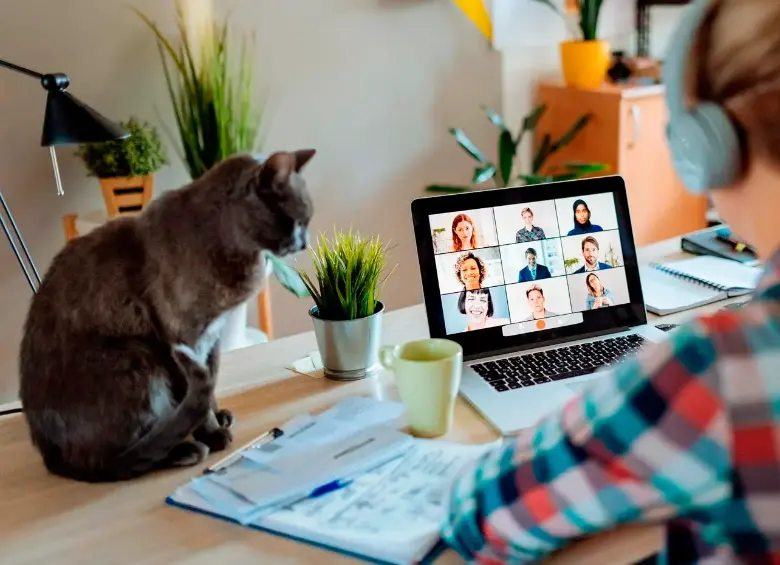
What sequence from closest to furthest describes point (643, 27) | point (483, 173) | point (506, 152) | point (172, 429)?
1. point (172, 429)
2. point (483, 173)
3. point (506, 152)
4. point (643, 27)

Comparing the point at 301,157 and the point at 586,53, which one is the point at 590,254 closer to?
the point at 301,157

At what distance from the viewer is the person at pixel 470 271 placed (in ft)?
4.07

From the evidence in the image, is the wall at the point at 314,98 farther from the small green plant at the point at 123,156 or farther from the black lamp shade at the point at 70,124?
the black lamp shade at the point at 70,124

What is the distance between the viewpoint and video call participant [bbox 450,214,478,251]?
4.09ft

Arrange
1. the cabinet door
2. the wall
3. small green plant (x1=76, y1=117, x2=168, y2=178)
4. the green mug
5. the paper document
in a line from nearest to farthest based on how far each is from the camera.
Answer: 1. the paper document
2. the green mug
3. small green plant (x1=76, y1=117, x2=168, y2=178)
4. the wall
5. the cabinet door

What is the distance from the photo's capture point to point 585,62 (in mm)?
2918

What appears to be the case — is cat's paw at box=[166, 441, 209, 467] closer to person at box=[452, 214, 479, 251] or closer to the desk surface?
the desk surface

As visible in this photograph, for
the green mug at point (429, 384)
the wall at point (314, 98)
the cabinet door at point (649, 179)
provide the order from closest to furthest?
1. the green mug at point (429, 384)
2. the wall at point (314, 98)
3. the cabinet door at point (649, 179)

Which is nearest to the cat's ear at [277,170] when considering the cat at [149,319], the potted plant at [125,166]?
the cat at [149,319]

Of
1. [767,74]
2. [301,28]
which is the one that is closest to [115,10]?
[301,28]

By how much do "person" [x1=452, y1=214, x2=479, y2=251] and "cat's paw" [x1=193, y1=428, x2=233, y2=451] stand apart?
45 centimetres

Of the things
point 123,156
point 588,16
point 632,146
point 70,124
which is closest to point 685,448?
point 70,124

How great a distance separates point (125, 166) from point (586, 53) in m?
1.72

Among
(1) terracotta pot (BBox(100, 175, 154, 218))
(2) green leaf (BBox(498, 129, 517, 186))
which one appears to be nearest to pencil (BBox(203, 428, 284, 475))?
(1) terracotta pot (BBox(100, 175, 154, 218))
